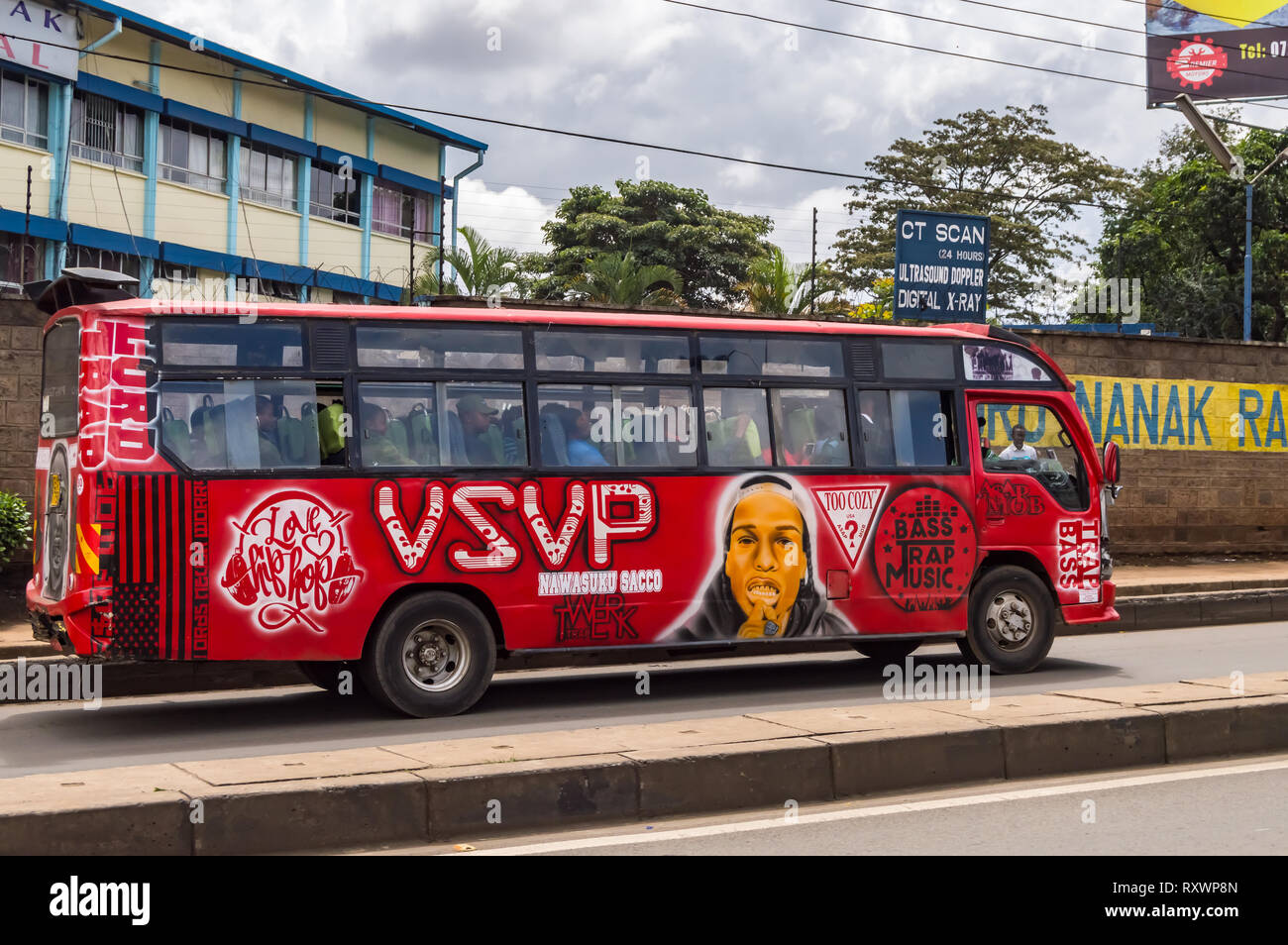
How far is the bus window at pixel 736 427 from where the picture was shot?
10.6 m

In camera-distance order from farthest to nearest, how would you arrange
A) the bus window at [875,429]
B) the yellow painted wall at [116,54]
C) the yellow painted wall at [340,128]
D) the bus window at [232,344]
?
the yellow painted wall at [340,128]
the yellow painted wall at [116,54]
the bus window at [875,429]
the bus window at [232,344]

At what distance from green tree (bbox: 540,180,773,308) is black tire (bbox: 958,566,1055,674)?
37.5 m

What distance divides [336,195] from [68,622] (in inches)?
1245

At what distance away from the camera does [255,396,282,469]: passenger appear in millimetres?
9266

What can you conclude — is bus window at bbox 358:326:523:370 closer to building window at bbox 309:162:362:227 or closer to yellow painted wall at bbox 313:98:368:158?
yellow painted wall at bbox 313:98:368:158

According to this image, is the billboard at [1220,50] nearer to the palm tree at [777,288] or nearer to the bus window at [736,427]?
the palm tree at [777,288]

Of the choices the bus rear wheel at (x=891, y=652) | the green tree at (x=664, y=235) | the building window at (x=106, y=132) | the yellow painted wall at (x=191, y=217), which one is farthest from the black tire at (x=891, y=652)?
the green tree at (x=664, y=235)

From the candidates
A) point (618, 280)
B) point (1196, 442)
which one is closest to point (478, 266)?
point (618, 280)

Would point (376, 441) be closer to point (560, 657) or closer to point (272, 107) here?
point (560, 657)

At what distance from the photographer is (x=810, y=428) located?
1096cm

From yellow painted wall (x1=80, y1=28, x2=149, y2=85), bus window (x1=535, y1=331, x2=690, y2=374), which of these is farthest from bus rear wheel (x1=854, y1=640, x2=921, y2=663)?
yellow painted wall (x1=80, y1=28, x2=149, y2=85)

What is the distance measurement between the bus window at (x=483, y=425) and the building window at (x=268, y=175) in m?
27.6

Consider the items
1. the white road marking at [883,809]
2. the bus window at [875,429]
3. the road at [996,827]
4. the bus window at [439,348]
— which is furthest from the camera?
the bus window at [875,429]
